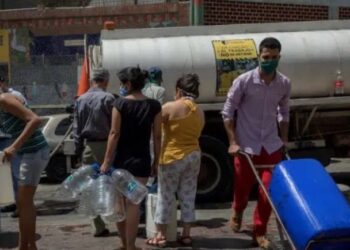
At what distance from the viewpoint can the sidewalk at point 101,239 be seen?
7215 millimetres

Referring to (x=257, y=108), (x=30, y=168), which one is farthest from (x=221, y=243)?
(x=30, y=168)

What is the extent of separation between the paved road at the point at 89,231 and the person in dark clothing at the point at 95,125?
0.34 m

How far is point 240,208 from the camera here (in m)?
7.05

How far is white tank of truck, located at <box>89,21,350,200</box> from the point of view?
9117 millimetres

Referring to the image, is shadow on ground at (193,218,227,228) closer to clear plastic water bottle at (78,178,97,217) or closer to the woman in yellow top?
the woman in yellow top

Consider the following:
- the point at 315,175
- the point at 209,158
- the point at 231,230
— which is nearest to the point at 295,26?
the point at 209,158

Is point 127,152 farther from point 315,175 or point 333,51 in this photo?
point 333,51

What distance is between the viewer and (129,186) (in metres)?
6.25

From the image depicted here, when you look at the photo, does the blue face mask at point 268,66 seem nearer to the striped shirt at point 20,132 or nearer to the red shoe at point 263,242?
the red shoe at point 263,242

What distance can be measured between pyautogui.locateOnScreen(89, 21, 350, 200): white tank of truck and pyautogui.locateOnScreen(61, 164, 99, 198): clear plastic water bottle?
267 cm

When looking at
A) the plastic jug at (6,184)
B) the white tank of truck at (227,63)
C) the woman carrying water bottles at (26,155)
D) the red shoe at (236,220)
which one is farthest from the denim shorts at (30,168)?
the white tank of truck at (227,63)

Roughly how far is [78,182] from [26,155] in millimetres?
559

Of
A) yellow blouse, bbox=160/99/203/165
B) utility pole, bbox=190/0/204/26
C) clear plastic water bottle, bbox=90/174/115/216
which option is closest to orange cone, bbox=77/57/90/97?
yellow blouse, bbox=160/99/203/165

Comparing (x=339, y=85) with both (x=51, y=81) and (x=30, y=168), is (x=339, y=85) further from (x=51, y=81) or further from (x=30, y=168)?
(x=51, y=81)
